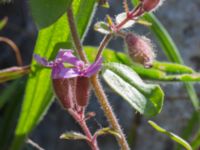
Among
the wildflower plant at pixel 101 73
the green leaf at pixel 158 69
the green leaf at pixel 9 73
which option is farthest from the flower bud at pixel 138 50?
the green leaf at pixel 9 73

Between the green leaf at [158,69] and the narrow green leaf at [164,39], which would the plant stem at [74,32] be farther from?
the narrow green leaf at [164,39]

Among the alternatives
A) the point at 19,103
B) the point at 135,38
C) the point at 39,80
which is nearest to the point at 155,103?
the point at 135,38

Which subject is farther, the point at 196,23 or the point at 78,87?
the point at 196,23

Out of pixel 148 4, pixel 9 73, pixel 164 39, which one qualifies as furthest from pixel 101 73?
pixel 164 39

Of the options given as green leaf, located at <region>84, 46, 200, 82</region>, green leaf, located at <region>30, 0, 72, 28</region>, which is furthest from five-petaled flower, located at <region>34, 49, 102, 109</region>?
green leaf, located at <region>84, 46, 200, 82</region>

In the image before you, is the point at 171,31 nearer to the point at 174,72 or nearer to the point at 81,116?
the point at 174,72

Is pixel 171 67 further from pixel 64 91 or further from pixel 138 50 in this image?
pixel 64 91

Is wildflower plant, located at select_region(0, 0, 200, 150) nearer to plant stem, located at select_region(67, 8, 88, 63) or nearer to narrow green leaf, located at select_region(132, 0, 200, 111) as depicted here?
plant stem, located at select_region(67, 8, 88, 63)
